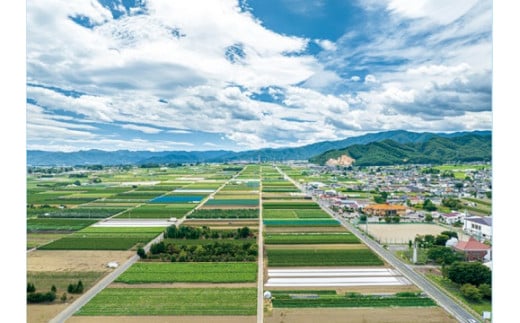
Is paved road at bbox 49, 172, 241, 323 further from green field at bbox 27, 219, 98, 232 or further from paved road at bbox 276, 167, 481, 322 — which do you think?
paved road at bbox 276, 167, 481, 322

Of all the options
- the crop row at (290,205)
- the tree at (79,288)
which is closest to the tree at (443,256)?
the tree at (79,288)

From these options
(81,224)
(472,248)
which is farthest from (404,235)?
(81,224)

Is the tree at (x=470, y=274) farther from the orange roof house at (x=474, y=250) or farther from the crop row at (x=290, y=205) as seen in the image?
the crop row at (x=290, y=205)

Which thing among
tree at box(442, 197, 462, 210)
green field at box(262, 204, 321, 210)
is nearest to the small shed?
green field at box(262, 204, 321, 210)

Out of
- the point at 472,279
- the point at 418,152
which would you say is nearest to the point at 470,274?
the point at 472,279

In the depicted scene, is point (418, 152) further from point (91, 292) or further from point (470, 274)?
point (91, 292)
